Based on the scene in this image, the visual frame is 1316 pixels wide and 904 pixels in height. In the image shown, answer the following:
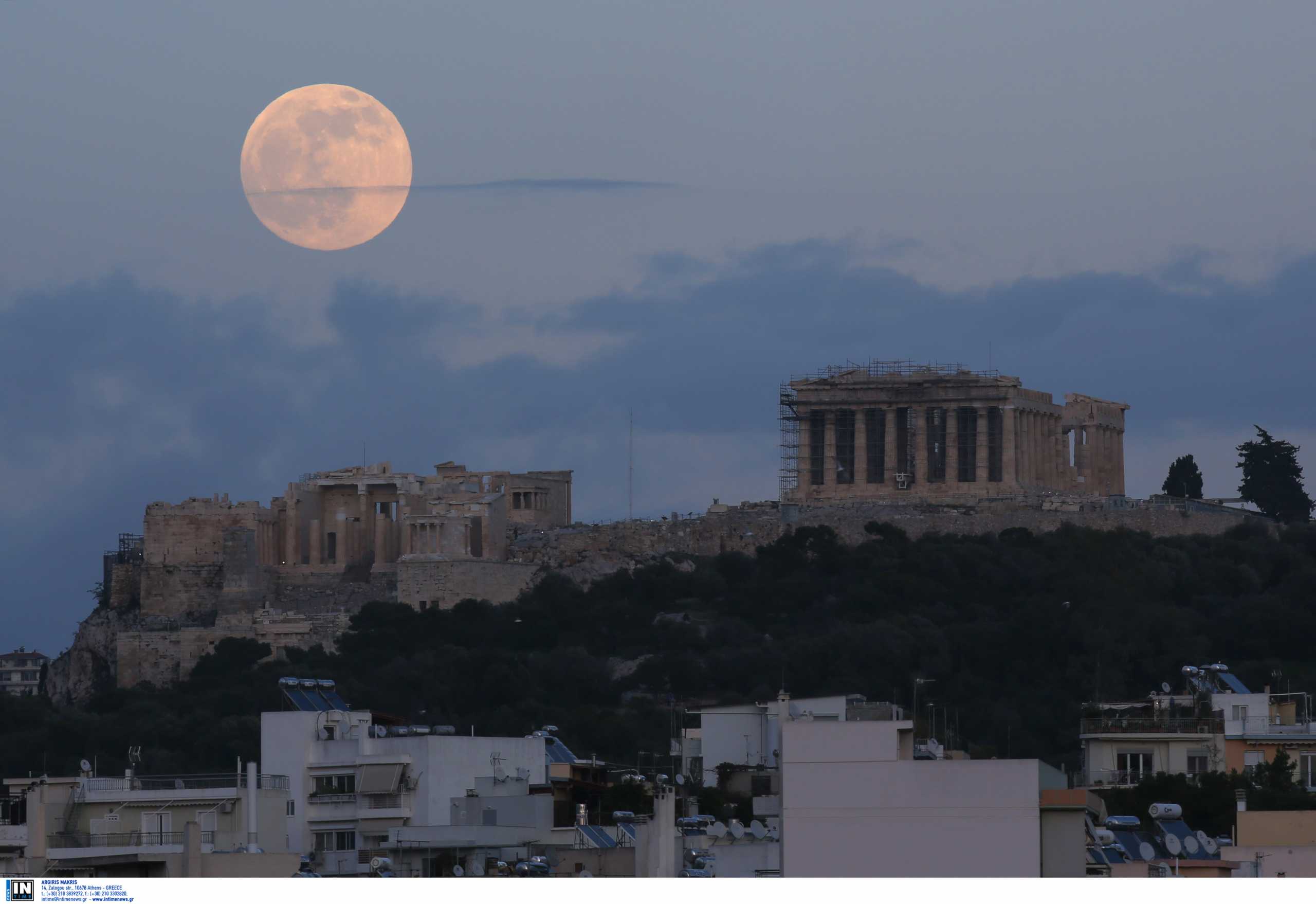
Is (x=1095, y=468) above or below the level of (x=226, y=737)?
above

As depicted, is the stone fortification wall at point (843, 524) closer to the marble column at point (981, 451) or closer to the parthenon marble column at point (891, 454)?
the marble column at point (981, 451)

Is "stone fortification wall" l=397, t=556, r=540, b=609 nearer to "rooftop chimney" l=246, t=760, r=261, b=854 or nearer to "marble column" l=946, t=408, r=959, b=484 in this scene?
"marble column" l=946, t=408, r=959, b=484

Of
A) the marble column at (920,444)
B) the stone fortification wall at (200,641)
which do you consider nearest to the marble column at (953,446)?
the marble column at (920,444)

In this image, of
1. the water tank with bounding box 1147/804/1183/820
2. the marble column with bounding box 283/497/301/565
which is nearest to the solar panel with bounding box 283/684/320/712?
the water tank with bounding box 1147/804/1183/820

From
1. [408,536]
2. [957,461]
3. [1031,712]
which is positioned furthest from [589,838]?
[957,461]
